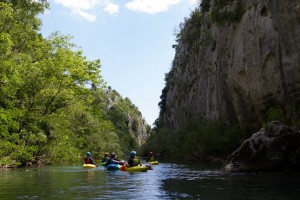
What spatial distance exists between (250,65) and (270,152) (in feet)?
41.2

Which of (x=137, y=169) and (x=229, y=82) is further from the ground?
(x=229, y=82)

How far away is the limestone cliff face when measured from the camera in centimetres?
2411

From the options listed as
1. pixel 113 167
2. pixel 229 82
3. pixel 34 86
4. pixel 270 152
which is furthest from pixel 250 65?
pixel 34 86

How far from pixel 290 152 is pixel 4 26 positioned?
1916 cm

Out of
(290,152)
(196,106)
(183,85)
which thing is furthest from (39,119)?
(183,85)

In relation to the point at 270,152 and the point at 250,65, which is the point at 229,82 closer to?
the point at 250,65

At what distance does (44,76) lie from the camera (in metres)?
28.3

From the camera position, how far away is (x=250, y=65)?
31250 millimetres

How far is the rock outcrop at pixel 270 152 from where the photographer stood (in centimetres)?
2005

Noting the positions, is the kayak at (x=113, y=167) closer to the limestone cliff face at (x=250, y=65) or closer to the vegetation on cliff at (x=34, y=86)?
the vegetation on cliff at (x=34, y=86)

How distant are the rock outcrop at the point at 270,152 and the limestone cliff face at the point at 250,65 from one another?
4.52 metres

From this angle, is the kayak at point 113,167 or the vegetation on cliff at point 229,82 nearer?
the kayak at point 113,167

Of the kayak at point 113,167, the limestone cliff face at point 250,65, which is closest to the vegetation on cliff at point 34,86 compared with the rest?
the kayak at point 113,167

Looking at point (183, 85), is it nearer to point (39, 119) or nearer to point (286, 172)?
point (39, 119)
